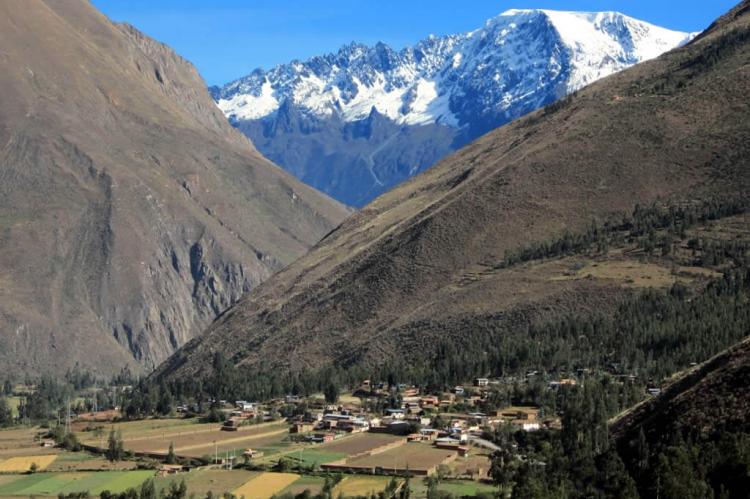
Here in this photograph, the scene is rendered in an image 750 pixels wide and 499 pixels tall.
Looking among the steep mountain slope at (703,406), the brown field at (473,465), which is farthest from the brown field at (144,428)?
the steep mountain slope at (703,406)

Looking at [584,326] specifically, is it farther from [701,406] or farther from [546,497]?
[546,497]

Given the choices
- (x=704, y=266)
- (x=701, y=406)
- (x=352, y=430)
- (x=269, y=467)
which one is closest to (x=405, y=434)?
(x=352, y=430)

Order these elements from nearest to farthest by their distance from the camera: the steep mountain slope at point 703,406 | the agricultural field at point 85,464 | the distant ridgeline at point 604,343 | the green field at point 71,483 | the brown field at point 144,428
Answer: the steep mountain slope at point 703,406, the green field at point 71,483, the agricultural field at point 85,464, the distant ridgeline at point 604,343, the brown field at point 144,428

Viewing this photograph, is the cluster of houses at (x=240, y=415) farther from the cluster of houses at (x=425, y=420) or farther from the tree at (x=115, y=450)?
the tree at (x=115, y=450)

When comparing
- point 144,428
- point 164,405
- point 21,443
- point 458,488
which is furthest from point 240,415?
point 458,488

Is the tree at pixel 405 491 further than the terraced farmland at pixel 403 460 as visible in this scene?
No

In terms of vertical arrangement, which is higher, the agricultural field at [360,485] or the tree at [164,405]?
the tree at [164,405]

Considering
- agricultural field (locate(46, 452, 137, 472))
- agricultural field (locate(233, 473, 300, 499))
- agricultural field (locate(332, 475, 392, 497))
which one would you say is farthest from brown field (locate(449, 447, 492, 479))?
agricultural field (locate(46, 452, 137, 472))
